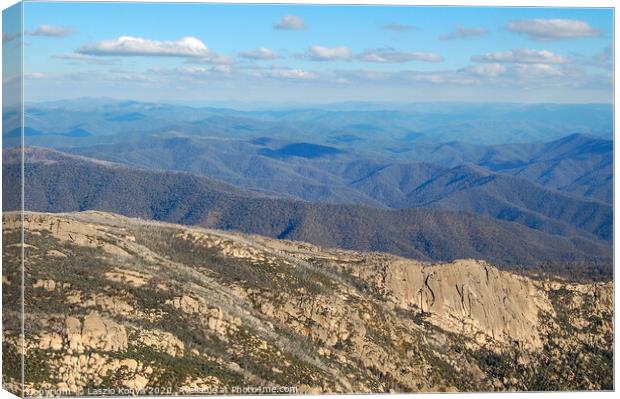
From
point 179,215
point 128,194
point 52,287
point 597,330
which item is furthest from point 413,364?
point 128,194

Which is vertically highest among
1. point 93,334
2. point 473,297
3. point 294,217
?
point 93,334

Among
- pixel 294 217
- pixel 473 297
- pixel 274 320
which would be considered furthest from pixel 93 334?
pixel 294 217

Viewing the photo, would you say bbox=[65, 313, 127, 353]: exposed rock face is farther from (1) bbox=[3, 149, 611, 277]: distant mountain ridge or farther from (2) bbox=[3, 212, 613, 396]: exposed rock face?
(1) bbox=[3, 149, 611, 277]: distant mountain ridge

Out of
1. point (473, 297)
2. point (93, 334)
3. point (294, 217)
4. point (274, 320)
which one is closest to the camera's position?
point (93, 334)

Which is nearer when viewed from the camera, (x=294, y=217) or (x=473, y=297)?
(x=473, y=297)

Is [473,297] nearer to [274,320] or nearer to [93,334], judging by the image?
[274,320]

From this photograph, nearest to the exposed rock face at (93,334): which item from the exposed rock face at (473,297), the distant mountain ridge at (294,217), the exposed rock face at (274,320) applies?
the exposed rock face at (274,320)

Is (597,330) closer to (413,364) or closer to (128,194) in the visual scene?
(413,364)

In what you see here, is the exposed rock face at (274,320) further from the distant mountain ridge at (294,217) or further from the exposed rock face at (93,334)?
the distant mountain ridge at (294,217)

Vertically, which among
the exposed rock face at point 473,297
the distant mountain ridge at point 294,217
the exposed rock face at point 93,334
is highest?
the exposed rock face at point 93,334
